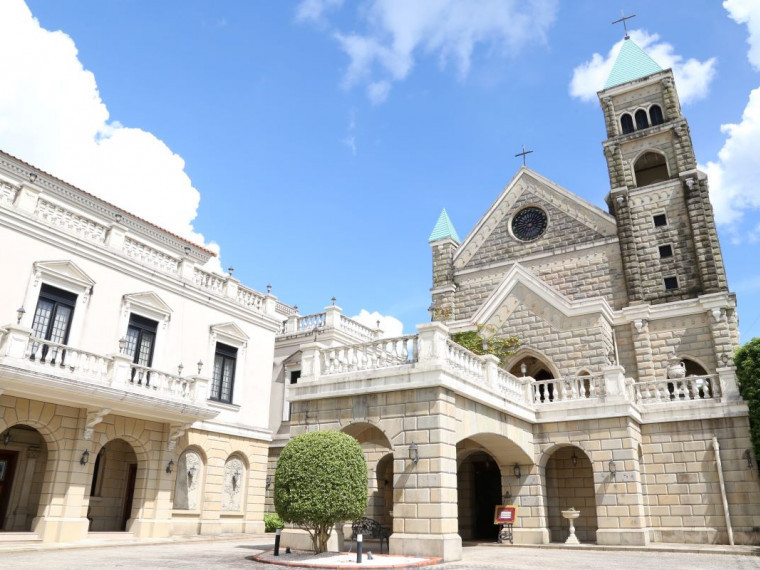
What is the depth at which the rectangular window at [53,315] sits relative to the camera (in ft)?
55.3

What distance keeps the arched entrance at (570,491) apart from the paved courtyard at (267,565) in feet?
8.07

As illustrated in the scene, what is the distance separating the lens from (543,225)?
28.1 meters

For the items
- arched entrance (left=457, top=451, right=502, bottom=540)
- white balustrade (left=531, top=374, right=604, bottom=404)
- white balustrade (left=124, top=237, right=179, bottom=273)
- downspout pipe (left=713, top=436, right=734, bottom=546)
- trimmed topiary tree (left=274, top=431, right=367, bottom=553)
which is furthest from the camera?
arched entrance (left=457, top=451, right=502, bottom=540)

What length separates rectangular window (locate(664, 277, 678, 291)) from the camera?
2469 centimetres

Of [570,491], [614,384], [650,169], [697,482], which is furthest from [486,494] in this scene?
[650,169]

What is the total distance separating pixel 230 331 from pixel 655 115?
22.5 m

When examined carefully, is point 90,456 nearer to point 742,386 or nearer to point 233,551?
point 233,551

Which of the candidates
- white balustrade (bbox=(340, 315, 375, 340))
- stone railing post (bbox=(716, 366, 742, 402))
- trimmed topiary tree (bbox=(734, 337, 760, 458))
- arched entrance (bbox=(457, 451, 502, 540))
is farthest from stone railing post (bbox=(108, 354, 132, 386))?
trimmed topiary tree (bbox=(734, 337, 760, 458))

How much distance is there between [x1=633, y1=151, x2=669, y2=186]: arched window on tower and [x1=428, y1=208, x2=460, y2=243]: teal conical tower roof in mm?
9388

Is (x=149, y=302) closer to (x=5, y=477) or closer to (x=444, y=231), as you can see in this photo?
(x=5, y=477)

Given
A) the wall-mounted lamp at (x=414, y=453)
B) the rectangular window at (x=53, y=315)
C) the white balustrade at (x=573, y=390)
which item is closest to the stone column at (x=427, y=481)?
the wall-mounted lamp at (x=414, y=453)

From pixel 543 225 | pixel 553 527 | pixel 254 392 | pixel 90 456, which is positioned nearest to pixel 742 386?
pixel 553 527

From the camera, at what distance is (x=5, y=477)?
57.6ft

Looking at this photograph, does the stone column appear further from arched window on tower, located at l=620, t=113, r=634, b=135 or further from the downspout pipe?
arched window on tower, located at l=620, t=113, r=634, b=135
